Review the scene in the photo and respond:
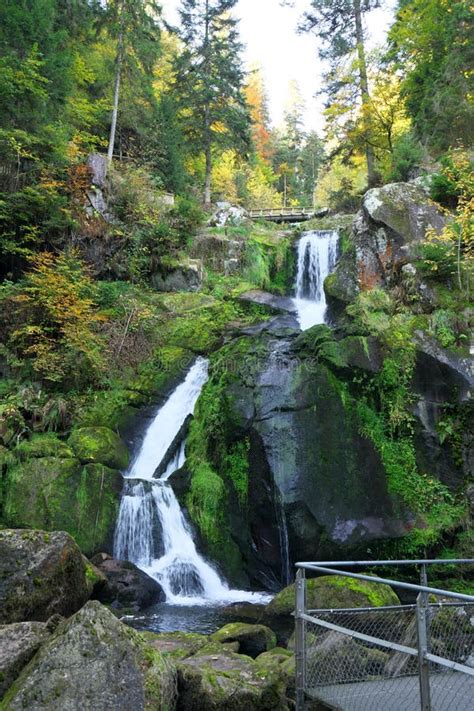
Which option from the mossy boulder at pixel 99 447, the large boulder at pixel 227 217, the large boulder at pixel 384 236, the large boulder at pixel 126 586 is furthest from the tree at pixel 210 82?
the large boulder at pixel 126 586

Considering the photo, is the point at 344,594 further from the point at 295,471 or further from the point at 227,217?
the point at 227,217

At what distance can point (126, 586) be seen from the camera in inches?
346

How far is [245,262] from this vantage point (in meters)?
20.3

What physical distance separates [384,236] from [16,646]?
13.6 metres

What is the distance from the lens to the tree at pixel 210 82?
90.9 feet

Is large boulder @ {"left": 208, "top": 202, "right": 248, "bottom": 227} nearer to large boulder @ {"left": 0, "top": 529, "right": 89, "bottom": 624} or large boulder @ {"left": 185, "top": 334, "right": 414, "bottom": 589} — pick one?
large boulder @ {"left": 185, "top": 334, "right": 414, "bottom": 589}

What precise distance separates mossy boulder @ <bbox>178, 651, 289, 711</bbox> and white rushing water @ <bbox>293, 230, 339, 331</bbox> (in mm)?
13055

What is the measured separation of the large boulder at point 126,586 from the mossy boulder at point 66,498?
761 millimetres

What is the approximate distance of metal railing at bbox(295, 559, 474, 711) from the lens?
355cm

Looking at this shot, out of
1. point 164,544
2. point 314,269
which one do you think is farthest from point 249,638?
point 314,269

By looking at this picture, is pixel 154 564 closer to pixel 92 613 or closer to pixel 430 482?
pixel 430 482

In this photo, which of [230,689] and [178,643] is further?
[178,643]

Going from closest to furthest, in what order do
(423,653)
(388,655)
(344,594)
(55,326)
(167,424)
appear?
(423,653), (388,655), (344,594), (167,424), (55,326)

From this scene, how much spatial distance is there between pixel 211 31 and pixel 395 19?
10.9 metres
